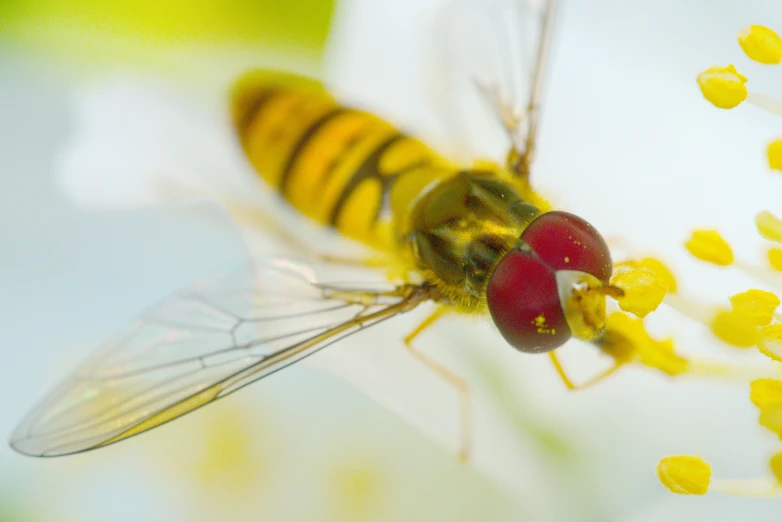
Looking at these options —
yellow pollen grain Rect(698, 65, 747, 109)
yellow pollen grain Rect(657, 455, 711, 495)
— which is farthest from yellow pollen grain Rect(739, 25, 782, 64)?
yellow pollen grain Rect(657, 455, 711, 495)

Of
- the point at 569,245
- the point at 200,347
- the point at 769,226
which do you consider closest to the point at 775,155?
the point at 769,226

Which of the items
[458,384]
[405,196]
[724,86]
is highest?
[724,86]

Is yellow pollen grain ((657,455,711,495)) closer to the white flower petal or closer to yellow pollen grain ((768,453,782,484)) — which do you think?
yellow pollen grain ((768,453,782,484))

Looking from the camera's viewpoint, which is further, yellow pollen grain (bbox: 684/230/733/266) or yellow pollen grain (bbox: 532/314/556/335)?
yellow pollen grain (bbox: 684/230/733/266)

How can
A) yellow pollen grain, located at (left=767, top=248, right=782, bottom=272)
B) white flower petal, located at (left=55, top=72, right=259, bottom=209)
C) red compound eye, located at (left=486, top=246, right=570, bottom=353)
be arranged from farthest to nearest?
white flower petal, located at (left=55, top=72, right=259, bottom=209) < yellow pollen grain, located at (left=767, top=248, right=782, bottom=272) < red compound eye, located at (left=486, top=246, right=570, bottom=353)

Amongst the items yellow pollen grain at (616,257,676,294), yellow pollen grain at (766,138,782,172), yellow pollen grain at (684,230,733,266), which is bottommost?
yellow pollen grain at (616,257,676,294)

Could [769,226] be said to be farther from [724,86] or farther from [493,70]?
[493,70]
